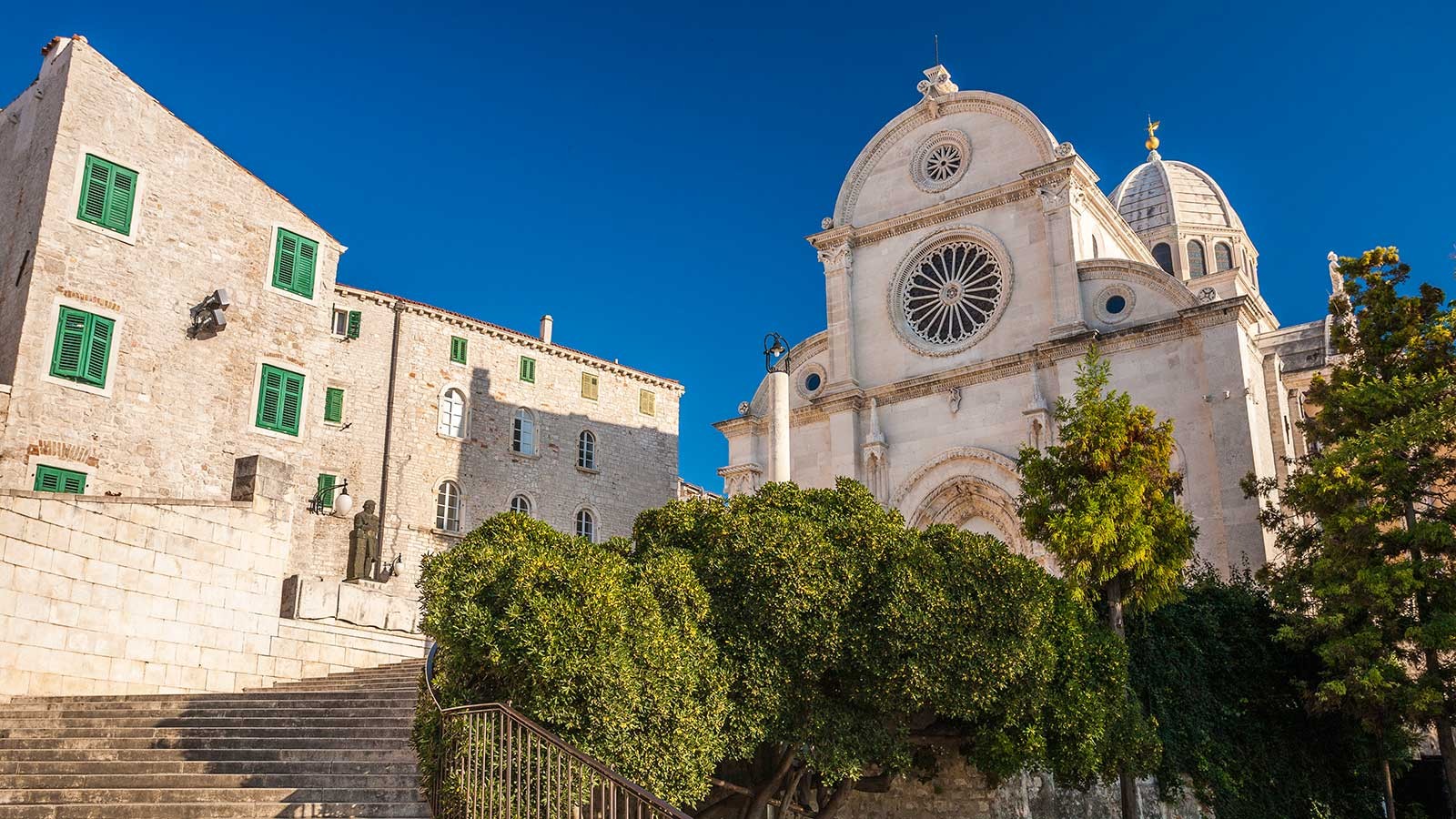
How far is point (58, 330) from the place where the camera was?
59.8ft

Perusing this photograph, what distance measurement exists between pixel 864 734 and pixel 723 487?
19066mm

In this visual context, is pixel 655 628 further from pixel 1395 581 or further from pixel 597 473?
pixel 597 473

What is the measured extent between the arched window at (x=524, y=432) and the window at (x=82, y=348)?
1226 centimetres

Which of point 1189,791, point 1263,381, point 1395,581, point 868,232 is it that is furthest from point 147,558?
point 1263,381

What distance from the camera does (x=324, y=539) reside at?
25.3 m

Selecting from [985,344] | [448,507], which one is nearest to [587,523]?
[448,507]

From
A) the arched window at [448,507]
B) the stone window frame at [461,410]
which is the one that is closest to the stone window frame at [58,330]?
the stone window frame at [461,410]

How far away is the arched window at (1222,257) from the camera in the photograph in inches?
1759

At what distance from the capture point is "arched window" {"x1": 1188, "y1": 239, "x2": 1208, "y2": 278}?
44.2m

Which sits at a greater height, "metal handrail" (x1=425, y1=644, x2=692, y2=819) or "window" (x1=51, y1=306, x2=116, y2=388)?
"window" (x1=51, y1=306, x2=116, y2=388)

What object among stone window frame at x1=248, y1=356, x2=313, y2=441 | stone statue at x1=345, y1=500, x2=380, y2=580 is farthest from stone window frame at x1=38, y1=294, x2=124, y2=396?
stone statue at x1=345, y1=500, x2=380, y2=580

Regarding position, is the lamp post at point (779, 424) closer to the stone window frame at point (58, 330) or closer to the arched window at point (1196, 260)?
the stone window frame at point (58, 330)

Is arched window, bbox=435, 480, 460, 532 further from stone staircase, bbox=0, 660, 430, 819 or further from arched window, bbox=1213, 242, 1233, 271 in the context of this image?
arched window, bbox=1213, 242, 1233, 271

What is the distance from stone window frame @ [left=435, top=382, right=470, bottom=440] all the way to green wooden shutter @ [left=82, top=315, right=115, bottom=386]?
10.1 m
